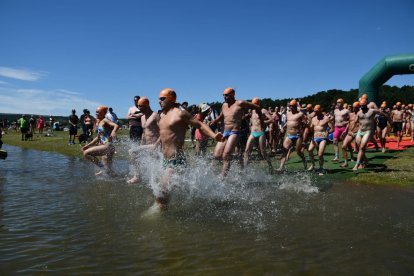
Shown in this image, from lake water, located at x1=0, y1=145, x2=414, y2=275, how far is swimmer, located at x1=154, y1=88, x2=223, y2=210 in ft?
0.88

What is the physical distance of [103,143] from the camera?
9.28m

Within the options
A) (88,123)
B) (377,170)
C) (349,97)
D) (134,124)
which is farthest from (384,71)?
(349,97)

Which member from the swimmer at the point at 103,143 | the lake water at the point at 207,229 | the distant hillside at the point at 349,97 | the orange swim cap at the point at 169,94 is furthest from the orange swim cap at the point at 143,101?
the distant hillside at the point at 349,97

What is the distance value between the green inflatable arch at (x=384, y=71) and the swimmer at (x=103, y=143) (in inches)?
593

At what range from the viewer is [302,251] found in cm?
414

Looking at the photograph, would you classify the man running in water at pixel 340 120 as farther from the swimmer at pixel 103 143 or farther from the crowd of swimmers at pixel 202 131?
the swimmer at pixel 103 143

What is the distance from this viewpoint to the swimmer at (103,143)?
891 centimetres

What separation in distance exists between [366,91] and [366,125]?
9700mm

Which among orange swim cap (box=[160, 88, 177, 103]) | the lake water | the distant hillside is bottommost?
the lake water

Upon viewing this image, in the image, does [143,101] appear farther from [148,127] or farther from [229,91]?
[229,91]

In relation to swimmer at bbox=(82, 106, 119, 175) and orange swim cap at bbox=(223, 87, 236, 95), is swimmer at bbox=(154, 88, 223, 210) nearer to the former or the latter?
orange swim cap at bbox=(223, 87, 236, 95)

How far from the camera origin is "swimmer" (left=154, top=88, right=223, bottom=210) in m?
5.36

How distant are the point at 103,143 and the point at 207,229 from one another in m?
5.28

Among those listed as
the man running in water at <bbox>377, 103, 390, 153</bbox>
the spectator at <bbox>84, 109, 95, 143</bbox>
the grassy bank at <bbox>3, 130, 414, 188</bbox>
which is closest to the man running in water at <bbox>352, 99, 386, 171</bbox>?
the grassy bank at <bbox>3, 130, 414, 188</bbox>
